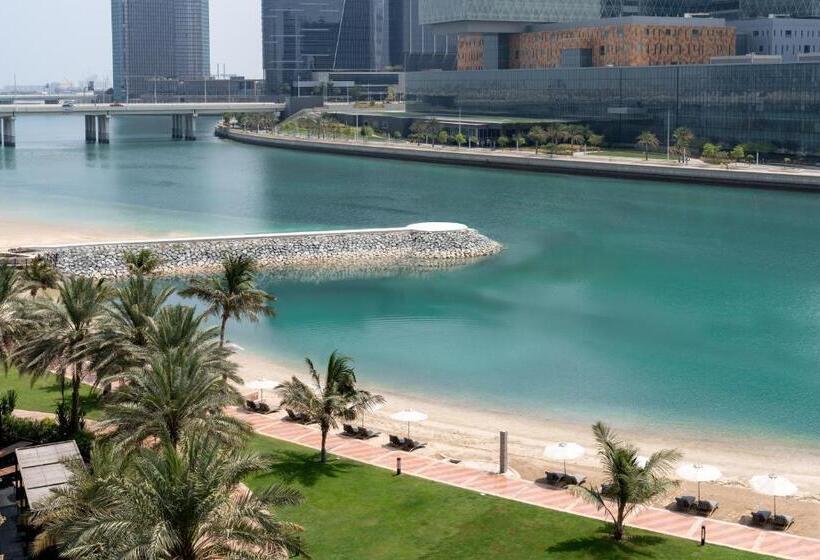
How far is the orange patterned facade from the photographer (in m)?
150

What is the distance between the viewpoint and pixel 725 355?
153ft

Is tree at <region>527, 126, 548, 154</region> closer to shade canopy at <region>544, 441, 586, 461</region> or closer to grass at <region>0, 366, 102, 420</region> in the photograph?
grass at <region>0, 366, 102, 420</region>

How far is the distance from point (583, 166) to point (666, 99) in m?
20.6

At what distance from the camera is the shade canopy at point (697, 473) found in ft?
93.2

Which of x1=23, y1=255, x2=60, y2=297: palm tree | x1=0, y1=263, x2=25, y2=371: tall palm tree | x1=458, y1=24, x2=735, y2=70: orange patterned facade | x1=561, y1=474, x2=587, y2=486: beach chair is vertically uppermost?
x1=458, y1=24, x2=735, y2=70: orange patterned facade

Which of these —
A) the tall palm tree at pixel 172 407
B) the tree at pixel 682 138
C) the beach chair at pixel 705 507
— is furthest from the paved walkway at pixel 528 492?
the tree at pixel 682 138

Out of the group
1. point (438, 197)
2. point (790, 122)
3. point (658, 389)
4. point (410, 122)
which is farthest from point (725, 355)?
point (410, 122)

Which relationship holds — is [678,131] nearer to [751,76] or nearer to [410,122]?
[751,76]

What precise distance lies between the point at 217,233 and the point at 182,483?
60659 mm

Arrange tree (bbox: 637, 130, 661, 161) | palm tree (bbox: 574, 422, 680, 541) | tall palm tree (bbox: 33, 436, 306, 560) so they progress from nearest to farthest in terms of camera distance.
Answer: tall palm tree (bbox: 33, 436, 306, 560) → palm tree (bbox: 574, 422, 680, 541) → tree (bbox: 637, 130, 661, 161)

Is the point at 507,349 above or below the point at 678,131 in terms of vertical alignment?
below

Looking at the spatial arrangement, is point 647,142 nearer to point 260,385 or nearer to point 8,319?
point 260,385

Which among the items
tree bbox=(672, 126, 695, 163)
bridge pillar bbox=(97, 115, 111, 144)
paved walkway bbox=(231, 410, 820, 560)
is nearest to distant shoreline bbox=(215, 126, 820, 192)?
tree bbox=(672, 126, 695, 163)

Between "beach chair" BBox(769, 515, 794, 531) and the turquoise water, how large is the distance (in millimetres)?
9329
